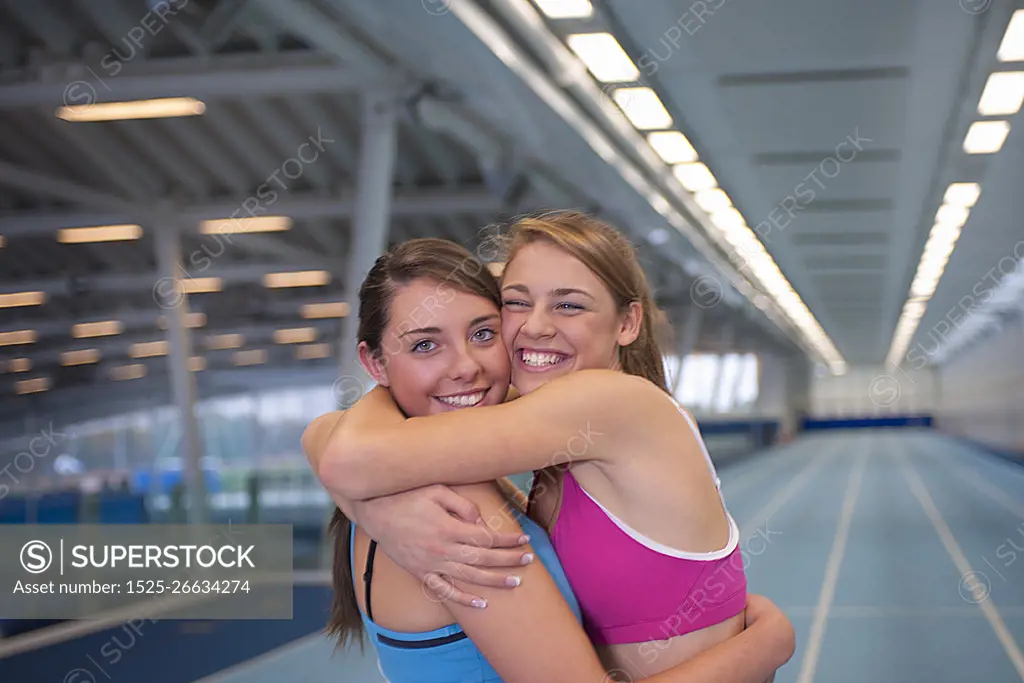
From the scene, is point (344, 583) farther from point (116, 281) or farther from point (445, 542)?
point (116, 281)

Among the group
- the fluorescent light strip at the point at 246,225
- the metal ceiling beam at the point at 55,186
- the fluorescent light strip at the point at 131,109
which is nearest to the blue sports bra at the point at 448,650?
the fluorescent light strip at the point at 131,109

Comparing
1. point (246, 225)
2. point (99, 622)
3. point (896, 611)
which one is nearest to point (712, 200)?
point (896, 611)

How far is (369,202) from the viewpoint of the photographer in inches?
460

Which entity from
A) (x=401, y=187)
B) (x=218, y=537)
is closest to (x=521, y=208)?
(x=401, y=187)

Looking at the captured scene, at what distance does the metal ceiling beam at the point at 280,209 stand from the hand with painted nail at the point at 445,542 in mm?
15182

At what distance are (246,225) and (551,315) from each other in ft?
58.2

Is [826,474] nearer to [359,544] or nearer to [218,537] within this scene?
[218,537]

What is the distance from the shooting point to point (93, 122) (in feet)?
49.0

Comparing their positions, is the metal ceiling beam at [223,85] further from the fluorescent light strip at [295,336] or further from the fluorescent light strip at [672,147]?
the fluorescent light strip at [295,336]

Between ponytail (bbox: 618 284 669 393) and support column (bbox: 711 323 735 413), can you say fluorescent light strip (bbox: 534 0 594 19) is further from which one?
support column (bbox: 711 323 735 413)

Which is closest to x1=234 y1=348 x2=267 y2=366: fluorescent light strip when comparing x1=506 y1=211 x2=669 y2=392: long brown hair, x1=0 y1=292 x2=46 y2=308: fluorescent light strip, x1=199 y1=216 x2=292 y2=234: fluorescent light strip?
x1=0 y1=292 x2=46 y2=308: fluorescent light strip

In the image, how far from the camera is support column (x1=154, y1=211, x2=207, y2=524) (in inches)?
663

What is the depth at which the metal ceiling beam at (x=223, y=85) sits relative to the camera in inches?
432

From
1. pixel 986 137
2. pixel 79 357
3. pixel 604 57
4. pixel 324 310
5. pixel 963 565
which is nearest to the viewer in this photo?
pixel 604 57
